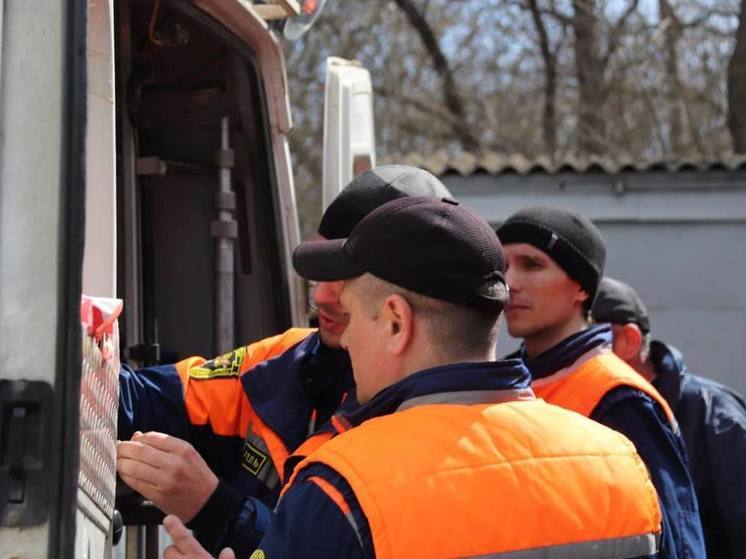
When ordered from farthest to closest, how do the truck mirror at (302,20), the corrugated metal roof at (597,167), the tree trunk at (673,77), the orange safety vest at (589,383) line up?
the tree trunk at (673,77) → the corrugated metal roof at (597,167) → the truck mirror at (302,20) → the orange safety vest at (589,383)

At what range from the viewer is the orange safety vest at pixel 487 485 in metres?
1.55

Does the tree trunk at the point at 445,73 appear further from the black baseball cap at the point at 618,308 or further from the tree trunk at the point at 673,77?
the black baseball cap at the point at 618,308

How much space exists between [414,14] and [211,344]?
40.2ft

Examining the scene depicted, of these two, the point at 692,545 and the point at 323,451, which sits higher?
the point at 323,451

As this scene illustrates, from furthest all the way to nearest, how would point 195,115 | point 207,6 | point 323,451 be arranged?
point 195,115 < point 207,6 < point 323,451

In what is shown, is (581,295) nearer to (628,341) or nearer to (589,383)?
(589,383)

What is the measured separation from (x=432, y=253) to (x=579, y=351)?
1372mm

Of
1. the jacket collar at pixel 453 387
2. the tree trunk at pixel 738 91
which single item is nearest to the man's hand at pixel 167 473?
the jacket collar at pixel 453 387

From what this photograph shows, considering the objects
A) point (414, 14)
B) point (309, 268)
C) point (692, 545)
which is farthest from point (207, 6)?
point (414, 14)

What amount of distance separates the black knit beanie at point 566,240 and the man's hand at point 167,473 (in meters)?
1.37

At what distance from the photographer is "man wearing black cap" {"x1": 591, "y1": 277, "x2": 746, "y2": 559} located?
11.2 ft

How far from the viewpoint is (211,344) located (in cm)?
341

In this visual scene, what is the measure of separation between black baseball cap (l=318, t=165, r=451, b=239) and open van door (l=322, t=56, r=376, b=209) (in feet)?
2.81

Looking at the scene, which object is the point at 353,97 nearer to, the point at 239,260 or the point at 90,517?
the point at 239,260
